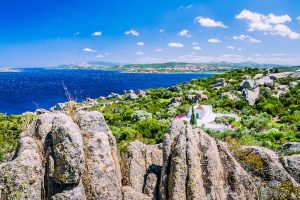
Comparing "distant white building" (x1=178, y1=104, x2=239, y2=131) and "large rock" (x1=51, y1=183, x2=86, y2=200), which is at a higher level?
"large rock" (x1=51, y1=183, x2=86, y2=200)

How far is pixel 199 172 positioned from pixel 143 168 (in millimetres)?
2400

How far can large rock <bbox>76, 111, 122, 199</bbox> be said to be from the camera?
30.4ft

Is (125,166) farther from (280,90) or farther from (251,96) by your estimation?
(280,90)

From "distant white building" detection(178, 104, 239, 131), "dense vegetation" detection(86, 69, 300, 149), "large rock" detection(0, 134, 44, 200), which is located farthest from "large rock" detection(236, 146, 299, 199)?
"distant white building" detection(178, 104, 239, 131)

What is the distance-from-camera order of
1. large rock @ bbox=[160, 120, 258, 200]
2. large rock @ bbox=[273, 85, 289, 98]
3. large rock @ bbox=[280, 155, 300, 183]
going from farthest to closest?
large rock @ bbox=[273, 85, 289, 98] → large rock @ bbox=[280, 155, 300, 183] → large rock @ bbox=[160, 120, 258, 200]

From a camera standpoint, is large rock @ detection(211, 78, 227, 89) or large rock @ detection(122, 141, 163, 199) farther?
large rock @ detection(211, 78, 227, 89)

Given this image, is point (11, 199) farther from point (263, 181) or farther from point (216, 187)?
point (263, 181)

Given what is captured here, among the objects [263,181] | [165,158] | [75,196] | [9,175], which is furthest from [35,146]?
[263,181]

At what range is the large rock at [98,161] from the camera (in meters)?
9.27

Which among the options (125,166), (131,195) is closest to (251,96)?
(125,166)

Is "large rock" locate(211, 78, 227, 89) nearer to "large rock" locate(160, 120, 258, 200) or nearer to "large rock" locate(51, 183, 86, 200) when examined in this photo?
"large rock" locate(160, 120, 258, 200)

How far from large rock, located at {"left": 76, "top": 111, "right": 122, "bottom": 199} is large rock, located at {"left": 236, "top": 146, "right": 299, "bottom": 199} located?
5557 mm

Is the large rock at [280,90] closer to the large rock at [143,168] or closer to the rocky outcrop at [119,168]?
the rocky outcrop at [119,168]

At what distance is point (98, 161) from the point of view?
31.2ft
